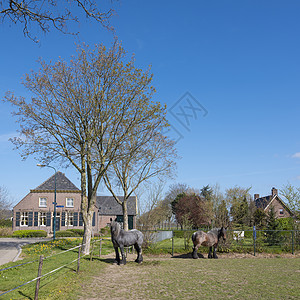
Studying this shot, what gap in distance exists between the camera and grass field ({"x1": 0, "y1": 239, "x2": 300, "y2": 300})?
9.16 metres

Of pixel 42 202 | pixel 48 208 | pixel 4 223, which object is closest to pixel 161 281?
pixel 48 208

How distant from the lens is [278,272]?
1323 centimetres

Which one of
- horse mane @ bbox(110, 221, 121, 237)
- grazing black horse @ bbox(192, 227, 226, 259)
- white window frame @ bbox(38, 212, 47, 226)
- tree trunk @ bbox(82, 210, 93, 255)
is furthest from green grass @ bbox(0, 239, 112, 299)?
white window frame @ bbox(38, 212, 47, 226)

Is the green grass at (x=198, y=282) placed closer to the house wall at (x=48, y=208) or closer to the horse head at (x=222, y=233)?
the horse head at (x=222, y=233)

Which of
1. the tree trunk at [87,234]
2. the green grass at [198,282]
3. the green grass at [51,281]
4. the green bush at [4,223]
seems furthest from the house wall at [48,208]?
the green grass at [198,282]

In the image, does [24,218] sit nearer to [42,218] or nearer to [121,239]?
[42,218]

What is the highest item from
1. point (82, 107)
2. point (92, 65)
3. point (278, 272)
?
point (92, 65)

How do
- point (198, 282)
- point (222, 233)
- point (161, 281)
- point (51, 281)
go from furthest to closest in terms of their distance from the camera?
point (222, 233)
point (161, 281)
point (198, 282)
point (51, 281)

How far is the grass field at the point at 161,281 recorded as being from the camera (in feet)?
30.1

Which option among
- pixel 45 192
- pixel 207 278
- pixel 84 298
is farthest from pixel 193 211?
pixel 84 298

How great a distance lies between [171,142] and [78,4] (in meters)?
20.1

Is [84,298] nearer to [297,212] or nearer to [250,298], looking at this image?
[250,298]

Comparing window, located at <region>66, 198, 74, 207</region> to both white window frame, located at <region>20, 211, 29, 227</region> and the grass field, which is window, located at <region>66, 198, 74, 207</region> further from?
the grass field

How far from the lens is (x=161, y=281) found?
443 inches
